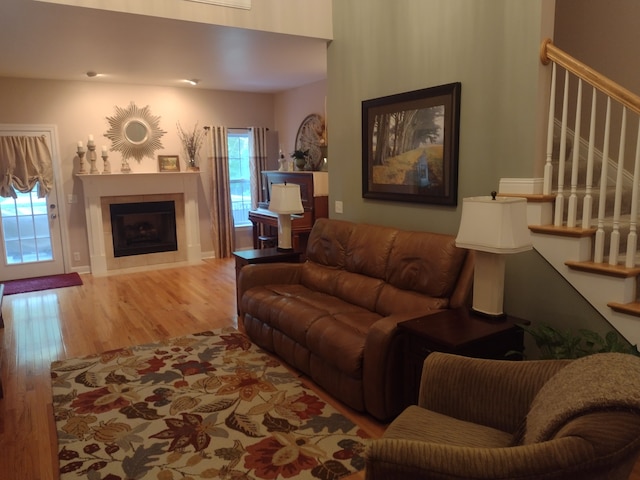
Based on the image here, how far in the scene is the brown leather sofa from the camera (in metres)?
2.61

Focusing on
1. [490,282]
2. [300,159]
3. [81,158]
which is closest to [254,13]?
[300,159]

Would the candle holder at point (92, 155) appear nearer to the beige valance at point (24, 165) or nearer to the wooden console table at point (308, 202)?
the beige valance at point (24, 165)

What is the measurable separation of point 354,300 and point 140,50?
3300 mm

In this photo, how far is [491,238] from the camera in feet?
7.94

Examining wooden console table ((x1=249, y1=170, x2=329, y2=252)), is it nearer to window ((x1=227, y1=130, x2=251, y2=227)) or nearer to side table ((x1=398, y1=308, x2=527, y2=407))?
window ((x1=227, y1=130, x2=251, y2=227))

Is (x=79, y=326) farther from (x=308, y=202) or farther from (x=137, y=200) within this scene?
(x=308, y=202)

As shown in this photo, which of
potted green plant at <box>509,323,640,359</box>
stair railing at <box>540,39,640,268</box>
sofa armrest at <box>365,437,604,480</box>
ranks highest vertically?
stair railing at <box>540,39,640,268</box>

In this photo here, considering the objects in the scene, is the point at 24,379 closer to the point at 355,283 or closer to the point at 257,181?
the point at 355,283

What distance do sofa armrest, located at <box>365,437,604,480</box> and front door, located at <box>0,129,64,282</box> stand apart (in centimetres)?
640

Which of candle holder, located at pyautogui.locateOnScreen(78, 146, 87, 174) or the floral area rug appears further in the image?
candle holder, located at pyautogui.locateOnScreen(78, 146, 87, 174)

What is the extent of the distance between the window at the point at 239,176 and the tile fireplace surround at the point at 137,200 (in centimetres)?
69

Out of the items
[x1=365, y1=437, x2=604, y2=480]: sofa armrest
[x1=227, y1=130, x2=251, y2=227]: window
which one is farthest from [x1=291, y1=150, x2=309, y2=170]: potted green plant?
[x1=365, y1=437, x2=604, y2=480]: sofa armrest

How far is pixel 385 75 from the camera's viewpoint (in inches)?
150

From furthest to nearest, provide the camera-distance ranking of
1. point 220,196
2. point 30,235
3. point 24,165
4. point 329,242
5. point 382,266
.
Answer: point 220,196 < point 30,235 < point 24,165 < point 329,242 < point 382,266
